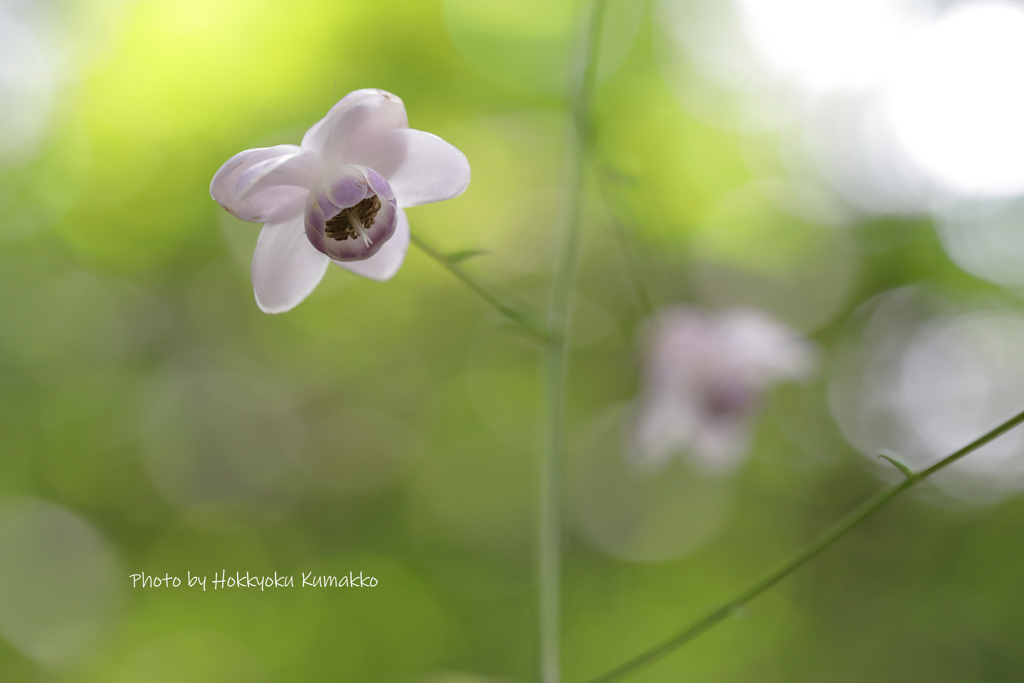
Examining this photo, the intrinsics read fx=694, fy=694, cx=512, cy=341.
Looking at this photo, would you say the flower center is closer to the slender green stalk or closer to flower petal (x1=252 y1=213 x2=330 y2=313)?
flower petal (x1=252 y1=213 x2=330 y2=313)

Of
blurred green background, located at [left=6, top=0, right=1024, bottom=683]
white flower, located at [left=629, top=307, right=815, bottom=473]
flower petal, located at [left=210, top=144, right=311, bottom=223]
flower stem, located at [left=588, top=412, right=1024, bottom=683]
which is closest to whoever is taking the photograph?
flower stem, located at [left=588, top=412, right=1024, bottom=683]

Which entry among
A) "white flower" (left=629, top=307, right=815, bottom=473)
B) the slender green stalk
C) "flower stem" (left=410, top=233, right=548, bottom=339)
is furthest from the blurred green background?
"flower stem" (left=410, top=233, right=548, bottom=339)

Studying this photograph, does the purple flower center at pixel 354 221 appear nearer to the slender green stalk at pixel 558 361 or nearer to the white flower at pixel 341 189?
the white flower at pixel 341 189

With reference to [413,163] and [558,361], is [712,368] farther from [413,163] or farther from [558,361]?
[413,163]

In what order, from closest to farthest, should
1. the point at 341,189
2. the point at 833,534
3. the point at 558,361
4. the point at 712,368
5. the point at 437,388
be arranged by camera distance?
the point at 833,534 < the point at 341,189 < the point at 558,361 < the point at 712,368 < the point at 437,388

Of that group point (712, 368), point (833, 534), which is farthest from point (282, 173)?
point (712, 368)
